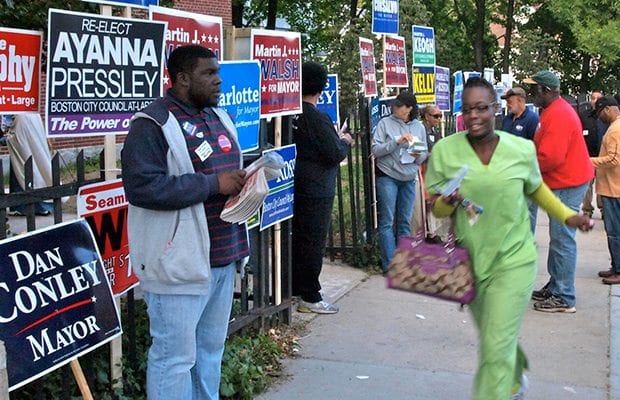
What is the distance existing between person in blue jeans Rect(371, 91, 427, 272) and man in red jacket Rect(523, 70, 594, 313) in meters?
1.17

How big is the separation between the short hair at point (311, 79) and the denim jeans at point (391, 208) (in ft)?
5.46

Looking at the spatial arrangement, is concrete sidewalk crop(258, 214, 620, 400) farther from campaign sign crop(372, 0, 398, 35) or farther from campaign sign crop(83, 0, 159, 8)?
campaign sign crop(372, 0, 398, 35)

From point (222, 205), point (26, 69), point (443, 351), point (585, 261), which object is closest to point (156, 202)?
point (222, 205)

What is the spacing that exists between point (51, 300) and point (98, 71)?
113cm

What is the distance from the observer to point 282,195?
19.9 feet

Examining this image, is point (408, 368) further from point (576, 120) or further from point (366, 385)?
point (576, 120)

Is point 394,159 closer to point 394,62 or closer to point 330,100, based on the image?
point 330,100


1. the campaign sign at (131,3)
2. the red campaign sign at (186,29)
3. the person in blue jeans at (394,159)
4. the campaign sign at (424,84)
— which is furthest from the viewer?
the campaign sign at (424,84)

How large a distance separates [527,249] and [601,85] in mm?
34533

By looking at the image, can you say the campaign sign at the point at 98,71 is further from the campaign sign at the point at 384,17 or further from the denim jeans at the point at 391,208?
the campaign sign at the point at 384,17

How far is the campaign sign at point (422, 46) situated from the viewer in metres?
10.1

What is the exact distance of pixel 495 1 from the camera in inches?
1438

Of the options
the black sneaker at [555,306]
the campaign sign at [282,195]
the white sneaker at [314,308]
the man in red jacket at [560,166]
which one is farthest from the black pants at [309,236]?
the black sneaker at [555,306]

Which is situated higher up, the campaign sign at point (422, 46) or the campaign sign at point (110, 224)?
the campaign sign at point (422, 46)
